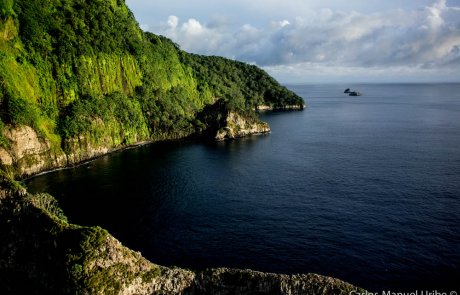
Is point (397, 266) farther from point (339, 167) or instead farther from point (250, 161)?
point (250, 161)

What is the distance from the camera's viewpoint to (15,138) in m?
106

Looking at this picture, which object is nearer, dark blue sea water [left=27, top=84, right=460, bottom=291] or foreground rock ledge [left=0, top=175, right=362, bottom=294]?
foreground rock ledge [left=0, top=175, right=362, bottom=294]

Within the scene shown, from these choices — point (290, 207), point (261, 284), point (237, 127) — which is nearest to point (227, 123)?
point (237, 127)

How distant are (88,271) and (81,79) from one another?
115 metres

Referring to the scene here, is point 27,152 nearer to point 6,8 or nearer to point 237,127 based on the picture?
point 6,8

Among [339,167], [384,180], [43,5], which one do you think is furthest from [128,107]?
[384,180]

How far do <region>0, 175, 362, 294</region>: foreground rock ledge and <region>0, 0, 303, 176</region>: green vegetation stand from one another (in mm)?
69847

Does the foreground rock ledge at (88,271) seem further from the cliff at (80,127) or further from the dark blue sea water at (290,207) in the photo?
the dark blue sea water at (290,207)

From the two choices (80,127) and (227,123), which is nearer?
(80,127)

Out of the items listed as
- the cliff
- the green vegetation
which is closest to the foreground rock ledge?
the cliff

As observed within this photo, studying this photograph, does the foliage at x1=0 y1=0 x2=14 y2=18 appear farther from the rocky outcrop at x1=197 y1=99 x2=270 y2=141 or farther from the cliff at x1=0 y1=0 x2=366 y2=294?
the rocky outcrop at x1=197 y1=99 x2=270 y2=141

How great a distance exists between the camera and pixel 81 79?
459 feet

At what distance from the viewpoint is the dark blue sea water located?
211 feet

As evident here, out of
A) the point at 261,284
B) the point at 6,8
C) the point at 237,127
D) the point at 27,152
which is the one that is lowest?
the point at 261,284
